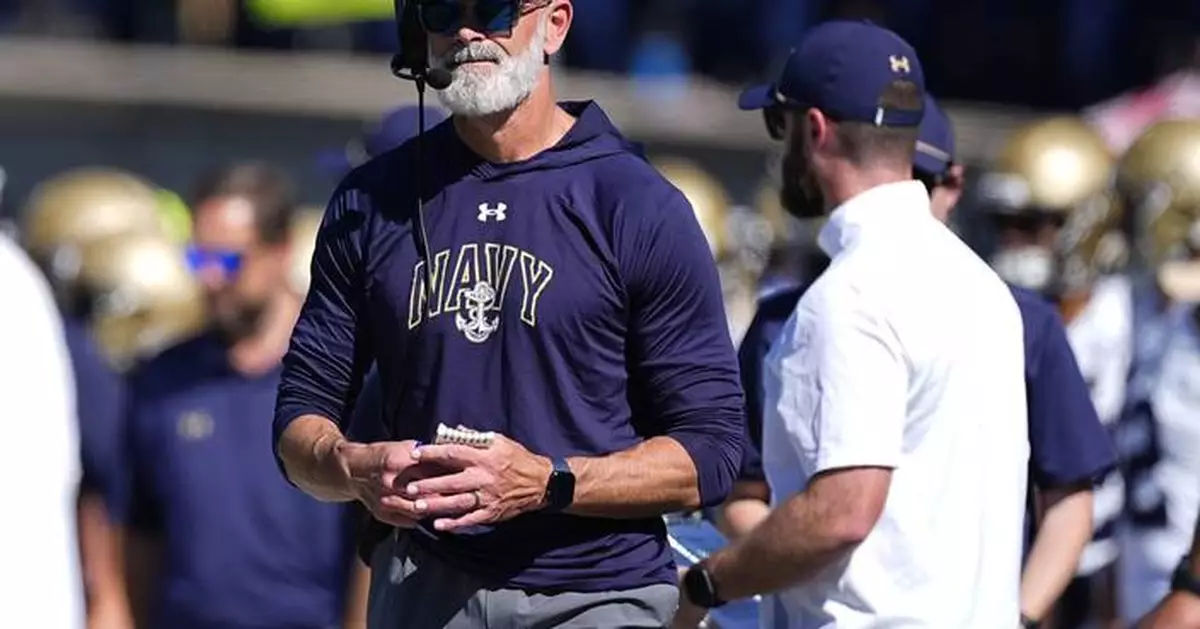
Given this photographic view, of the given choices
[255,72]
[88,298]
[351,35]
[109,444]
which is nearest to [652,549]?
[109,444]

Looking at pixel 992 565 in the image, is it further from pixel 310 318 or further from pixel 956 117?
pixel 956 117

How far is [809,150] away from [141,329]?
27.0 ft

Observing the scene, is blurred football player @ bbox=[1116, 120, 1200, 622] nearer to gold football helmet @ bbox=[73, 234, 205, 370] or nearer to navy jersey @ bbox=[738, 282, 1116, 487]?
navy jersey @ bbox=[738, 282, 1116, 487]

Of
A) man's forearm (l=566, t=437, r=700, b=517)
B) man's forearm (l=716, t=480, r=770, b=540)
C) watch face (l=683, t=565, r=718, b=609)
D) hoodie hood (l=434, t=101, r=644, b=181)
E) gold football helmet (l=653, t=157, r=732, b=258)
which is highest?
hoodie hood (l=434, t=101, r=644, b=181)

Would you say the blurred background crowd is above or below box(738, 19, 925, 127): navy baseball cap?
below

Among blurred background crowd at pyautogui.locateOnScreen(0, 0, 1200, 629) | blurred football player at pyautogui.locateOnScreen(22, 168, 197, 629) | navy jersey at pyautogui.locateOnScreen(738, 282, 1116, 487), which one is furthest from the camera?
blurred background crowd at pyautogui.locateOnScreen(0, 0, 1200, 629)

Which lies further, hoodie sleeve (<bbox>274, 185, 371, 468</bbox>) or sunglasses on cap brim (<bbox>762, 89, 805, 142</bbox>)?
sunglasses on cap brim (<bbox>762, 89, 805, 142</bbox>)

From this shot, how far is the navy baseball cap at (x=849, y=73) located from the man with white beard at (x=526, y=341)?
968 mm

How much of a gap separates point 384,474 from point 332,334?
513mm

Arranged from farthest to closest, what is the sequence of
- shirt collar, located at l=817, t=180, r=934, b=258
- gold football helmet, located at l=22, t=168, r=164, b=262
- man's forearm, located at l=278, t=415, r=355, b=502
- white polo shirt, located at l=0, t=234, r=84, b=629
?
gold football helmet, located at l=22, t=168, r=164, b=262 < shirt collar, located at l=817, t=180, r=934, b=258 < white polo shirt, located at l=0, t=234, r=84, b=629 < man's forearm, located at l=278, t=415, r=355, b=502

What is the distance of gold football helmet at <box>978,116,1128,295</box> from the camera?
10039 millimetres

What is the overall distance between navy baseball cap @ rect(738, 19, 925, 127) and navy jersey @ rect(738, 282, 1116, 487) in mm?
659

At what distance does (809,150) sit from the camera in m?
6.12

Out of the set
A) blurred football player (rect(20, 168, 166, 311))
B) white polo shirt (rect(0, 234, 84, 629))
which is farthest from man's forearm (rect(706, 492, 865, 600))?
blurred football player (rect(20, 168, 166, 311))
